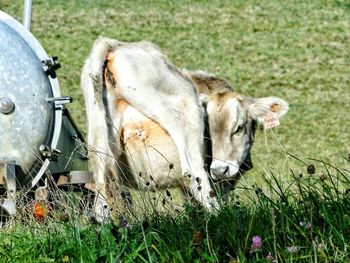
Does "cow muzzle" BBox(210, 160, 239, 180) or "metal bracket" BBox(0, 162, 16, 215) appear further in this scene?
"cow muzzle" BBox(210, 160, 239, 180)

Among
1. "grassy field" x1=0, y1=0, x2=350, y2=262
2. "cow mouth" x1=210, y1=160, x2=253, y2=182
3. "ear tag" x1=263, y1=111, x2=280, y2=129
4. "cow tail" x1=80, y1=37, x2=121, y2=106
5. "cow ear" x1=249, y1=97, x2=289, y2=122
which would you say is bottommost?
"grassy field" x1=0, y1=0, x2=350, y2=262

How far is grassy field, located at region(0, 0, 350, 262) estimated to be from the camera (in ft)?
67.6

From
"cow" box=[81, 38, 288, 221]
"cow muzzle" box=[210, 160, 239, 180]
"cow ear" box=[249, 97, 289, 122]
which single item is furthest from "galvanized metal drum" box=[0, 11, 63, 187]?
"cow ear" box=[249, 97, 289, 122]

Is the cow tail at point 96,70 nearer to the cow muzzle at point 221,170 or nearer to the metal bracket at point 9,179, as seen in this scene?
the metal bracket at point 9,179

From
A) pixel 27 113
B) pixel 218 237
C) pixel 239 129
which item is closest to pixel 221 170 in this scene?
pixel 239 129

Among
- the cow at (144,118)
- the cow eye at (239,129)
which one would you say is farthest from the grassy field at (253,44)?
the cow at (144,118)

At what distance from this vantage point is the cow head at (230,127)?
9656 millimetres

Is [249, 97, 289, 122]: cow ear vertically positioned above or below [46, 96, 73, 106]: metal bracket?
below

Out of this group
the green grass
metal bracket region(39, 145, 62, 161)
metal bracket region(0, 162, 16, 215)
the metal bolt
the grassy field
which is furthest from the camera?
the grassy field

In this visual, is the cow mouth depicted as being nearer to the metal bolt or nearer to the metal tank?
the metal tank

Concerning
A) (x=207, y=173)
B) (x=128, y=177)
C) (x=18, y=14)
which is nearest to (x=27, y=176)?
(x=128, y=177)

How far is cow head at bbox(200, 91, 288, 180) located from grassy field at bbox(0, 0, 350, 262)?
7.47 meters

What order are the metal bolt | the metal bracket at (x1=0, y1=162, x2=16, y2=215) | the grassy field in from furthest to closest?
the grassy field → the metal bolt → the metal bracket at (x1=0, y1=162, x2=16, y2=215)

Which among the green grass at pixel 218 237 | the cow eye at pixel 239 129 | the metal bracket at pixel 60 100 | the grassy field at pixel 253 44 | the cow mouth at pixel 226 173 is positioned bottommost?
the grassy field at pixel 253 44
